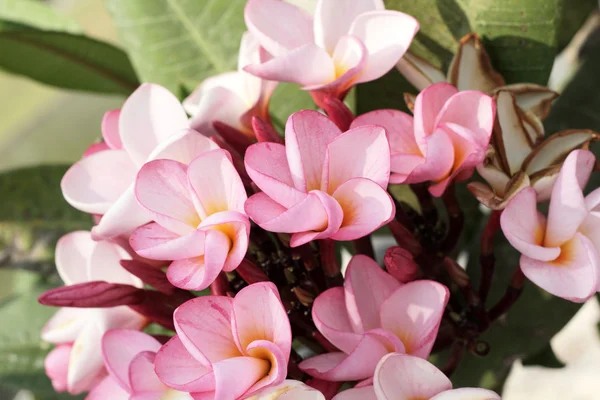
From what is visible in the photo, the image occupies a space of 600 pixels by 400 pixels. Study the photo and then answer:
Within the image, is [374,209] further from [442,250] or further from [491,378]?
[491,378]

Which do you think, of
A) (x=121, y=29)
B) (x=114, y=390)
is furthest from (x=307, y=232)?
(x=121, y=29)

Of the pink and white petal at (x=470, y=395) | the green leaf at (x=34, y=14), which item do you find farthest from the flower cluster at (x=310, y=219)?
the green leaf at (x=34, y=14)

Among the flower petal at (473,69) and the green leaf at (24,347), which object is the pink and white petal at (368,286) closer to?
the flower petal at (473,69)

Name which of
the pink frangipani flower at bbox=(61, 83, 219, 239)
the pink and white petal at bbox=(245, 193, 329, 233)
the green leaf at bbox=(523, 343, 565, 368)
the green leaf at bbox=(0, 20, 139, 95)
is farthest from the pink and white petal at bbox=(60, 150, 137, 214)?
the green leaf at bbox=(523, 343, 565, 368)

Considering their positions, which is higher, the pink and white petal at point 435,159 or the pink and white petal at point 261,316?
the pink and white petal at point 435,159

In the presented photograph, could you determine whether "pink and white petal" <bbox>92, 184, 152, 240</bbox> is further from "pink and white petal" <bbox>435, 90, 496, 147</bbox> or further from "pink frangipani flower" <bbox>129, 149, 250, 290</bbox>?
"pink and white petal" <bbox>435, 90, 496, 147</bbox>

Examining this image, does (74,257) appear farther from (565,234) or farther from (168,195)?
(565,234)

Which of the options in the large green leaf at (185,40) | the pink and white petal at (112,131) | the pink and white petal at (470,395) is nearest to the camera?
the pink and white petal at (470,395)
